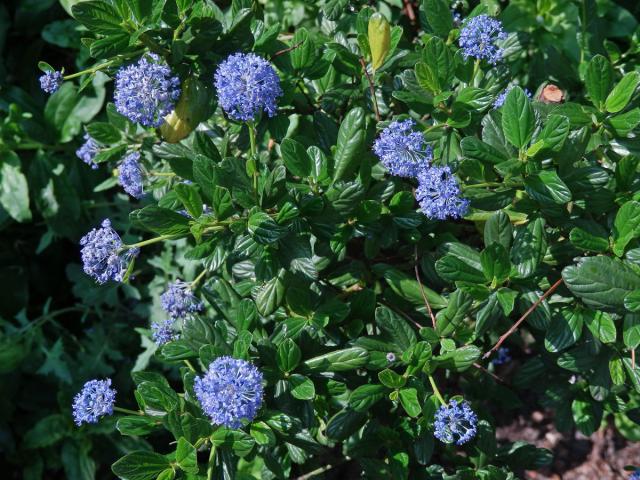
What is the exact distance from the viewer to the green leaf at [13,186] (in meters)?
3.19

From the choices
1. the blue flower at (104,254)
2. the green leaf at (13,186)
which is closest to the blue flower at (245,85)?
the blue flower at (104,254)

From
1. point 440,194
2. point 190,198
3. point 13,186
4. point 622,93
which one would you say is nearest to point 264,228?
point 190,198

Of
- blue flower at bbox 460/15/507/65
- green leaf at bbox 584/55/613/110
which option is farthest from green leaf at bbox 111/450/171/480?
green leaf at bbox 584/55/613/110

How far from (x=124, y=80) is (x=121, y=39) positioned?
11 cm

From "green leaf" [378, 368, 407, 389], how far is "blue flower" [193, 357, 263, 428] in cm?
38

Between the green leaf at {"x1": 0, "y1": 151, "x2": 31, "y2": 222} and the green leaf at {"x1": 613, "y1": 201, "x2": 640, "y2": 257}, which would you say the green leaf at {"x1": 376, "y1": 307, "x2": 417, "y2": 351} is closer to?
Result: the green leaf at {"x1": 613, "y1": 201, "x2": 640, "y2": 257}

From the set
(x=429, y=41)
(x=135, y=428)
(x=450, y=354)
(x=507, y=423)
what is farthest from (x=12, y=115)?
(x=507, y=423)

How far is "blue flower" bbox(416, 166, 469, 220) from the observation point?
1959mm

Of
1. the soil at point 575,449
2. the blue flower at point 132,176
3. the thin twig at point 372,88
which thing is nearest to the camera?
the thin twig at point 372,88

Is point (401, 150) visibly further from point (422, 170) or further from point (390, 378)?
point (390, 378)

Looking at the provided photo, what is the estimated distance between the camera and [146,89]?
6.42 feet

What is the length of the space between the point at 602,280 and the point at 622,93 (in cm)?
56

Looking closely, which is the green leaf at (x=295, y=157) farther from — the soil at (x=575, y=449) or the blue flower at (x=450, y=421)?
the soil at (x=575, y=449)

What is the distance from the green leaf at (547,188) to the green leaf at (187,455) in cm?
114
